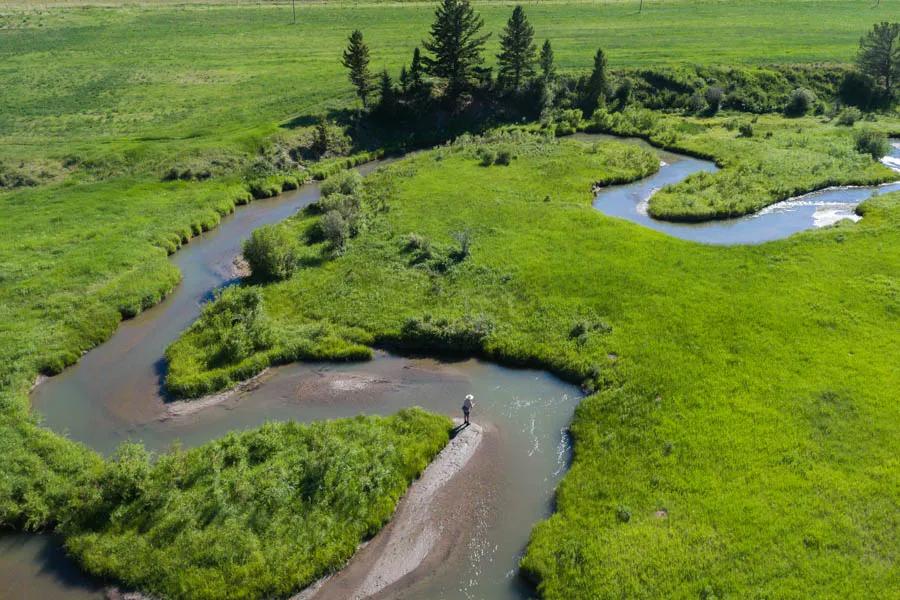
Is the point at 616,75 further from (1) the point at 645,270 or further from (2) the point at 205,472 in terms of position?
(2) the point at 205,472

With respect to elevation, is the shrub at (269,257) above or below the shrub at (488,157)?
below

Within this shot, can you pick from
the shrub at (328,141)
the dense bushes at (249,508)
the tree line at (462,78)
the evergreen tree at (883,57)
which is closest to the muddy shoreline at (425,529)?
the dense bushes at (249,508)

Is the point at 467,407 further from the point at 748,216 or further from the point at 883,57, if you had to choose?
the point at 883,57

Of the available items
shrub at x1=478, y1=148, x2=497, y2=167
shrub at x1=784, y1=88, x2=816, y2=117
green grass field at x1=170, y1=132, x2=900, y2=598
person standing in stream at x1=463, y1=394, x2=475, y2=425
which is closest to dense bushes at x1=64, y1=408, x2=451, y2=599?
person standing in stream at x1=463, y1=394, x2=475, y2=425

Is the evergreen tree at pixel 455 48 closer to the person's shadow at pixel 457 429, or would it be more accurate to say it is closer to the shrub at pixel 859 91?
the shrub at pixel 859 91

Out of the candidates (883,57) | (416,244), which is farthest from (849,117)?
(416,244)

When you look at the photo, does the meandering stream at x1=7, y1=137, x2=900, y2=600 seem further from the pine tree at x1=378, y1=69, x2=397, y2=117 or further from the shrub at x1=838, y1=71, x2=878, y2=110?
the shrub at x1=838, y1=71, x2=878, y2=110
